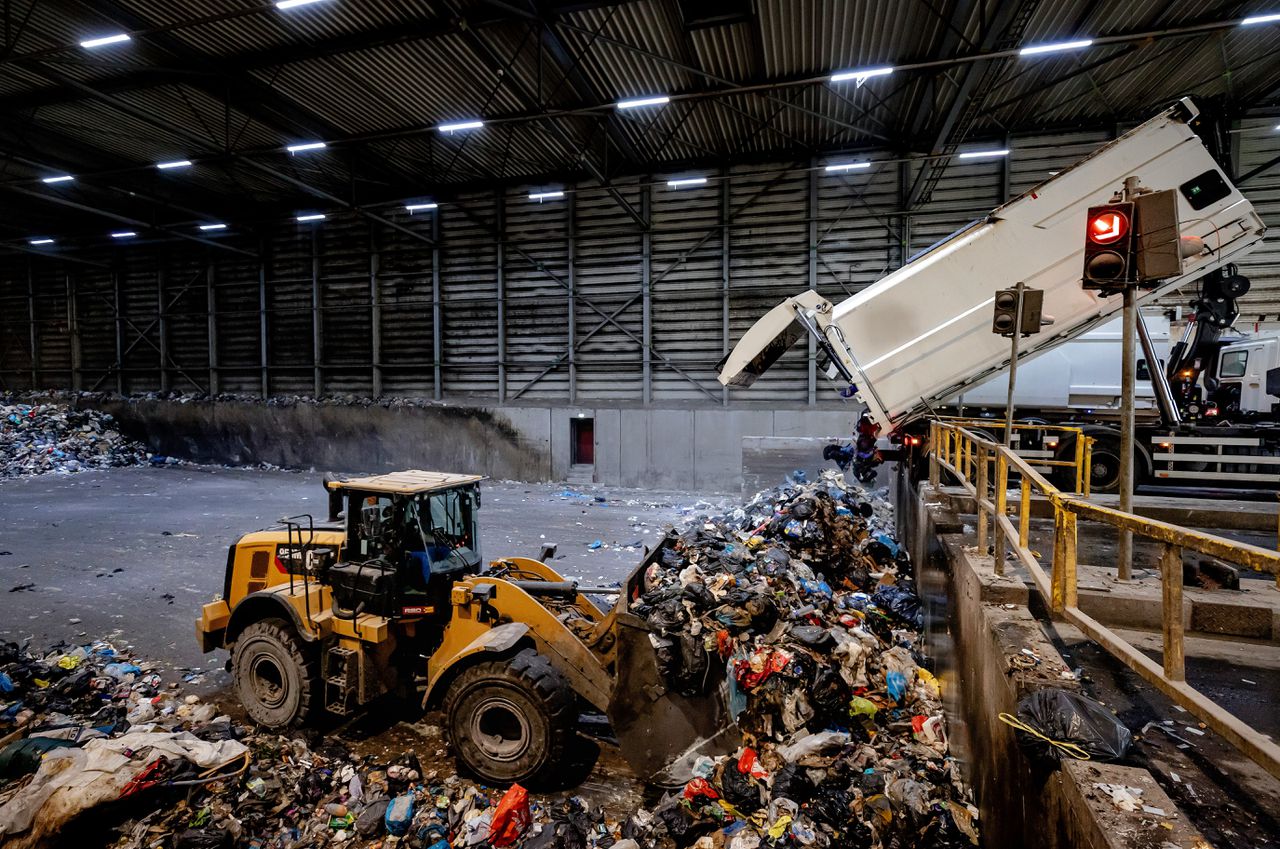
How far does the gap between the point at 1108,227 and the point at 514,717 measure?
15.9ft

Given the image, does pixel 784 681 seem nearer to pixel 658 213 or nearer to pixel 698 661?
pixel 698 661

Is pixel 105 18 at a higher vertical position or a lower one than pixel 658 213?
higher

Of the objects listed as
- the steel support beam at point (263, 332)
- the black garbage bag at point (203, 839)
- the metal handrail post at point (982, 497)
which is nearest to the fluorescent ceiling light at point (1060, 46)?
the metal handrail post at point (982, 497)

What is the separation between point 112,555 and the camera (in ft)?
26.3

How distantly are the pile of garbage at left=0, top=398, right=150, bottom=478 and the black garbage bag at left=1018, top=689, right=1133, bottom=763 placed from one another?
2213cm

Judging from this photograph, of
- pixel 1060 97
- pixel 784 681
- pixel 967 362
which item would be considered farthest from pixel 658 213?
pixel 784 681

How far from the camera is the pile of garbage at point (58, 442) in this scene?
1519cm

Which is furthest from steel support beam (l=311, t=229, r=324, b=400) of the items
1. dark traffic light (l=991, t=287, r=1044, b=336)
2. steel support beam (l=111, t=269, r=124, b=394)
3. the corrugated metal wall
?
dark traffic light (l=991, t=287, r=1044, b=336)

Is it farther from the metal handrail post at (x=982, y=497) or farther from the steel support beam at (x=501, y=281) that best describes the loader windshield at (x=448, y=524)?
the steel support beam at (x=501, y=281)

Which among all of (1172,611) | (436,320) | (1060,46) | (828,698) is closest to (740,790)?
(828,698)

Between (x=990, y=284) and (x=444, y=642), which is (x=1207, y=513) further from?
(x=444, y=642)

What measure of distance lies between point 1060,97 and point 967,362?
8690 mm

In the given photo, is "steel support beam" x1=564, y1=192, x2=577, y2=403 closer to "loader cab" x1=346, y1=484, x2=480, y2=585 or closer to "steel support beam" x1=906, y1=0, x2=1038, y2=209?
"steel support beam" x1=906, y1=0, x2=1038, y2=209

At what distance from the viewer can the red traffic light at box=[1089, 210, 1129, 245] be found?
3143mm
